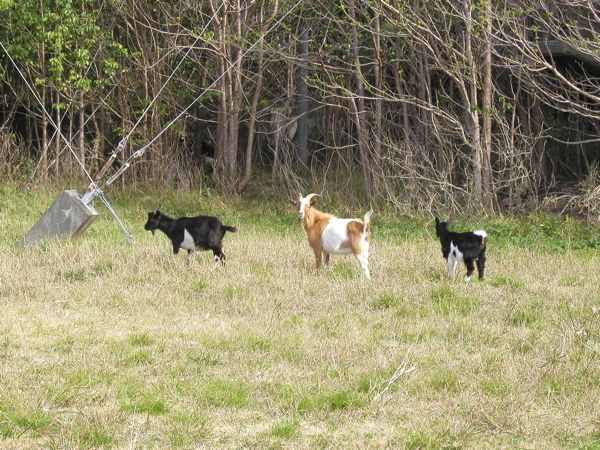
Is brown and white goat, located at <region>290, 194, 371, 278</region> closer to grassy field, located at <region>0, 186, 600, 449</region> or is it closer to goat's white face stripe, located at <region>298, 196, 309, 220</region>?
goat's white face stripe, located at <region>298, 196, 309, 220</region>

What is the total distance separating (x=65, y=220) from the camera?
46.0 feet

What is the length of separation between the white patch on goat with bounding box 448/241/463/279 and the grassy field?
314mm

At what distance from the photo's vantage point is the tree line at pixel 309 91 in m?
17.0

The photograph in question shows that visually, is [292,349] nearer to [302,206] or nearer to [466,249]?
[466,249]

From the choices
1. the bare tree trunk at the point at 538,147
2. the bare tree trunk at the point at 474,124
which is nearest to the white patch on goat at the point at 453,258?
the bare tree trunk at the point at 474,124

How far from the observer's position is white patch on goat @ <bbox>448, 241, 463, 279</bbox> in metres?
11.3

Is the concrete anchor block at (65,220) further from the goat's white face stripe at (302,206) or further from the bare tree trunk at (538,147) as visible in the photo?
the bare tree trunk at (538,147)

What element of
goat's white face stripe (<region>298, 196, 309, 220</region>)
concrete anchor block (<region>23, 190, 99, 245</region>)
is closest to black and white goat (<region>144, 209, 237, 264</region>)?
goat's white face stripe (<region>298, 196, 309, 220</region>)

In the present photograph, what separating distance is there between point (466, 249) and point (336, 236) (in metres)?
1.54

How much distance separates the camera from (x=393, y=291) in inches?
420

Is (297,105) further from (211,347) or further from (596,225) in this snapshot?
(211,347)

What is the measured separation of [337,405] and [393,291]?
143 inches

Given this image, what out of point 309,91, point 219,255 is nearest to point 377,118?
point 309,91

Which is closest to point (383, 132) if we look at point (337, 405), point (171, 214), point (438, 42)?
point (438, 42)
